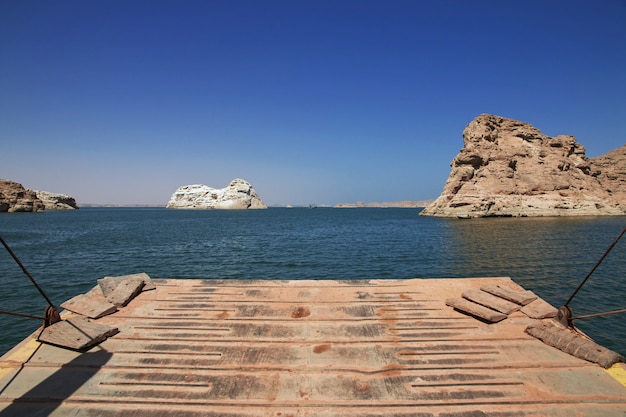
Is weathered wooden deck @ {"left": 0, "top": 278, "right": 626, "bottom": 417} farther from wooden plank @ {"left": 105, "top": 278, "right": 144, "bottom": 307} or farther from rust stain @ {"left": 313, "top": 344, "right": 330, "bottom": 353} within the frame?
wooden plank @ {"left": 105, "top": 278, "right": 144, "bottom": 307}

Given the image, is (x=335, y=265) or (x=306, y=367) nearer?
(x=306, y=367)

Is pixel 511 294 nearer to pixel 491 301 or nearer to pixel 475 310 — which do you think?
pixel 491 301

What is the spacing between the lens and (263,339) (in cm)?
657

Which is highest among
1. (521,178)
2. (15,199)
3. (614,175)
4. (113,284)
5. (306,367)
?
(614,175)

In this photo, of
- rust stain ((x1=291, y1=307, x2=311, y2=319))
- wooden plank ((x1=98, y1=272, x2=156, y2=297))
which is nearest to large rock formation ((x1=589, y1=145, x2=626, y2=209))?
rust stain ((x1=291, y1=307, x2=311, y2=319))

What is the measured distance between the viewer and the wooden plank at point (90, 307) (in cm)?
751

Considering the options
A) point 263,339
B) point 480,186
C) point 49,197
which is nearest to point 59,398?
point 263,339

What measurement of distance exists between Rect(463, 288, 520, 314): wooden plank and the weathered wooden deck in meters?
0.21

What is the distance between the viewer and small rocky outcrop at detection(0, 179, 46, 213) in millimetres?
108637

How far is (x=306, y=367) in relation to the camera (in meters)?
5.70

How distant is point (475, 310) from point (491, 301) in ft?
2.55

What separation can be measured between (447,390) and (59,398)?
633 centimetres

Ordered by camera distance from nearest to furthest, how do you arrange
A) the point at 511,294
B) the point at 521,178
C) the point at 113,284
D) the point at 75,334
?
1. the point at 75,334
2. the point at 511,294
3. the point at 113,284
4. the point at 521,178

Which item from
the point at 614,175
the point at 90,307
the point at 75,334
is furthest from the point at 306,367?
the point at 614,175
